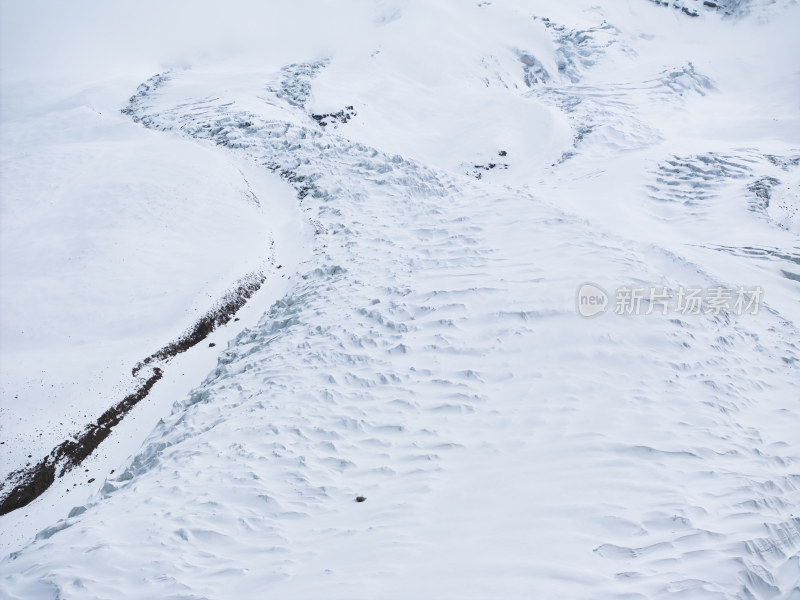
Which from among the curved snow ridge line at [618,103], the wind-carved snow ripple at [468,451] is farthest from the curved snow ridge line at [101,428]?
the curved snow ridge line at [618,103]

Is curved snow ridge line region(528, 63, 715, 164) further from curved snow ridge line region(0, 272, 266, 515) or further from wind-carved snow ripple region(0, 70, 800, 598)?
curved snow ridge line region(0, 272, 266, 515)

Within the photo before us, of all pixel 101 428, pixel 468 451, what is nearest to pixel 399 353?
pixel 468 451

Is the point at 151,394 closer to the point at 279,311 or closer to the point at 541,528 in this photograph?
the point at 279,311

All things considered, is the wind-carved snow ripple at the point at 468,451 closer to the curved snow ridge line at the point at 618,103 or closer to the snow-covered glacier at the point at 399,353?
the snow-covered glacier at the point at 399,353

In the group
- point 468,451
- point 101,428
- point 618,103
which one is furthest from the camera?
point 618,103

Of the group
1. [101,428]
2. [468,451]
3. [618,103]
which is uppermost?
[618,103]


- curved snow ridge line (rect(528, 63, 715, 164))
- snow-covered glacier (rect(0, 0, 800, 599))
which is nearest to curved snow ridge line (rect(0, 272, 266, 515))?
snow-covered glacier (rect(0, 0, 800, 599))

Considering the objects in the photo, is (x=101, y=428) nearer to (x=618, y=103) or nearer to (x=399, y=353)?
(x=399, y=353)
